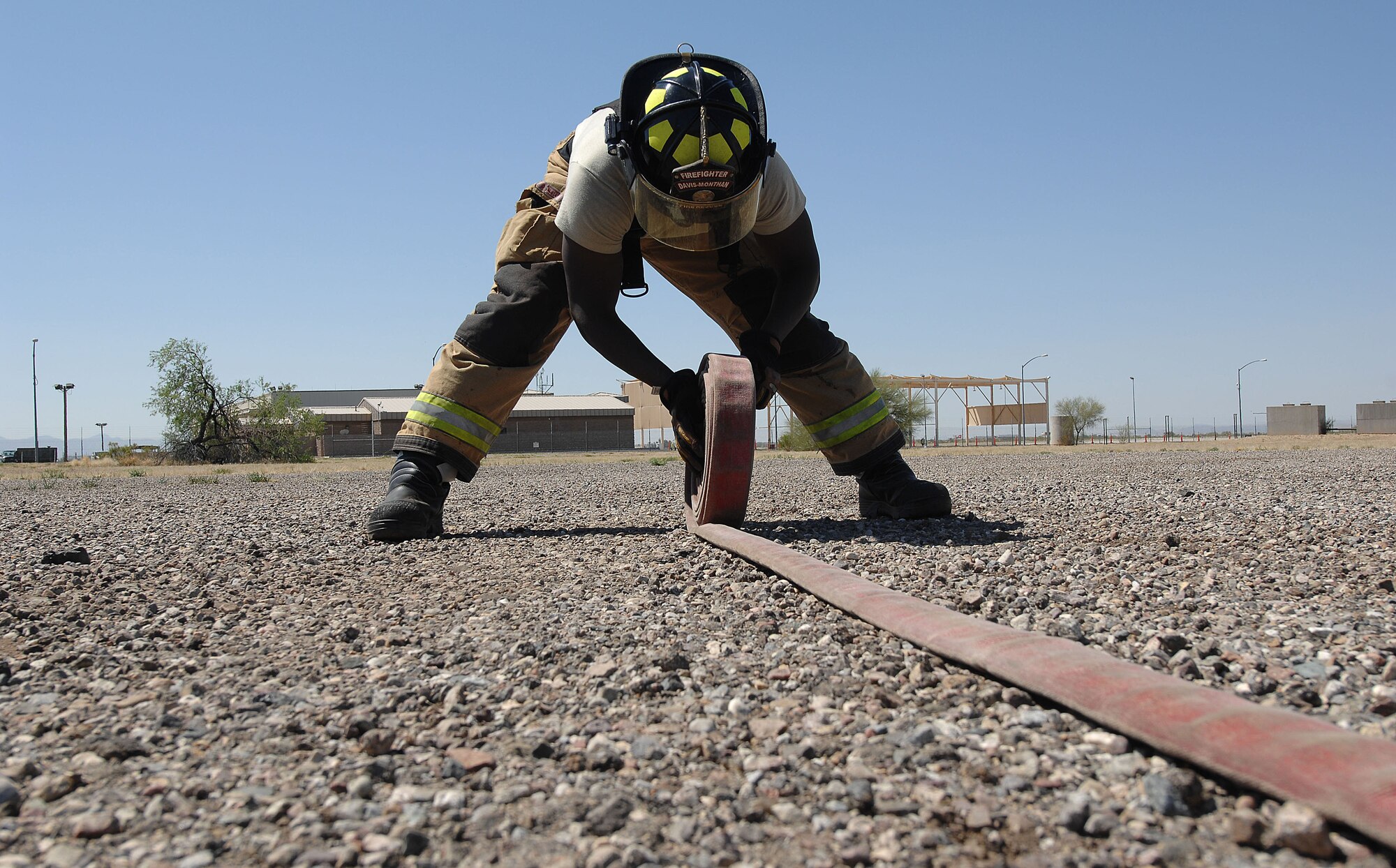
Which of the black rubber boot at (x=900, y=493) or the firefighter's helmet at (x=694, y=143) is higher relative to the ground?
the firefighter's helmet at (x=694, y=143)

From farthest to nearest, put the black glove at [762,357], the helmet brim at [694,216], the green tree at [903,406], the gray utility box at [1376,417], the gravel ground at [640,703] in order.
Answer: the gray utility box at [1376,417] < the green tree at [903,406] < the black glove at [762,357] < the helmet brim at [694,216] < the gravel ground at [640,703]

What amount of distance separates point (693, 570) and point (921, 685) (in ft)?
4.69

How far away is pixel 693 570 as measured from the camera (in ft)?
10.5

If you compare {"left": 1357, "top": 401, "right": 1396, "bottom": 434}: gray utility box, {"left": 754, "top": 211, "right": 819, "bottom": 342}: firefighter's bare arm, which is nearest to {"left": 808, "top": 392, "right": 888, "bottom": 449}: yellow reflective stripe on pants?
{"left": 754, "top": 211, "right": 819, "bottom": 342}: firefighter's bare arm

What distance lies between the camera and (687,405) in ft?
13.6

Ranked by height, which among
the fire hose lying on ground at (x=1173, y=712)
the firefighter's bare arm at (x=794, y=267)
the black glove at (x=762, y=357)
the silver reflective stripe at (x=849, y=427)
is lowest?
the fire hose lying on ground at (x=1173, y=712)

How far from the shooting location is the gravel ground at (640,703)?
1.26 meters

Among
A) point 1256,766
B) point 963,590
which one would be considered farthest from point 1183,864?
point 963,590

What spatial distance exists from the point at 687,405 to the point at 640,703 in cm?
241

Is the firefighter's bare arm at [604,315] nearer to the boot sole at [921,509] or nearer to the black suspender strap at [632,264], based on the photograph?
the black suspender strap at [632,264]

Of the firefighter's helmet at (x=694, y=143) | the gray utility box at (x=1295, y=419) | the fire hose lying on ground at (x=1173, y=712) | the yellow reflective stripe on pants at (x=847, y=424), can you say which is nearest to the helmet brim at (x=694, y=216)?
the firefighter's helmet at (x=694, y=143)

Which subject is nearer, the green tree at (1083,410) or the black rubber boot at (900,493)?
the black rubber boot at (900,493)

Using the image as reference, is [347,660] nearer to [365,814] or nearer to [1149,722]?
[365,814]

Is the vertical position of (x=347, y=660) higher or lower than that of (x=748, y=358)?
lower
